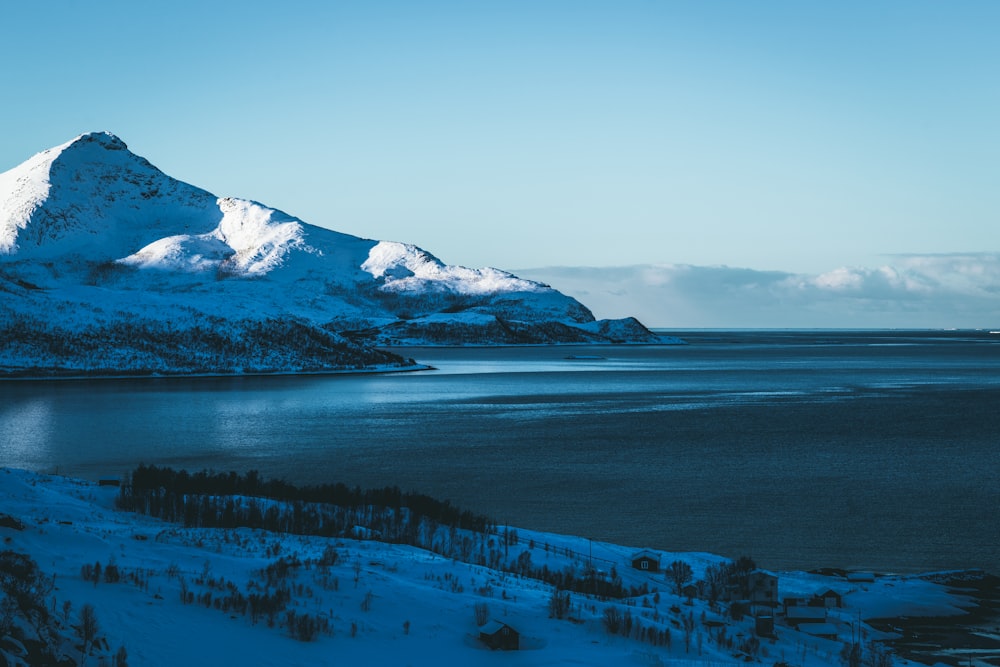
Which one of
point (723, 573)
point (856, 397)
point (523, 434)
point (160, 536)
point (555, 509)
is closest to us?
point (160, 536)

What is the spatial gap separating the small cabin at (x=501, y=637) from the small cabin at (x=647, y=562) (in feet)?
40.2

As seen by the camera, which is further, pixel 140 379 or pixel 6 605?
pixel 140 379

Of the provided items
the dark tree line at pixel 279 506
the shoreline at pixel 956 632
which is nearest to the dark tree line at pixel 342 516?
the dark tree line at pixel 279 506

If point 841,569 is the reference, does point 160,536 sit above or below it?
above

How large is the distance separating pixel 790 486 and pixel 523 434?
99.2ft

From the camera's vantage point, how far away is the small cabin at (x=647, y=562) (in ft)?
97.3

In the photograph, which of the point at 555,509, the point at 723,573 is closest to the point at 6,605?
the point at 723,573

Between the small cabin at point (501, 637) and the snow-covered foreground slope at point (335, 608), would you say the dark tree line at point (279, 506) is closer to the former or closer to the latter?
the snow-covered foreground slope at point (335, 608)

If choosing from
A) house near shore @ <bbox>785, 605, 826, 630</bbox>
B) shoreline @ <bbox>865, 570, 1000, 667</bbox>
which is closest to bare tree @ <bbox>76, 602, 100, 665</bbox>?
house near shore @ <bbox>785, 605, 826, 630</bbox>

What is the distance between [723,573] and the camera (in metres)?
29.0

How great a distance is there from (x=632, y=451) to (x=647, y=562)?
38092 millimetres

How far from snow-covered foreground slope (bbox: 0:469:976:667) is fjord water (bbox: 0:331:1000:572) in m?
12.3

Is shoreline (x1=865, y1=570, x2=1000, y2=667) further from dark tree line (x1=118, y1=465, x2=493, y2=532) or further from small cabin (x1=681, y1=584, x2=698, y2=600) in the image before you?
dark tree line (x1=118, y1=465, x2=493, y2=532)

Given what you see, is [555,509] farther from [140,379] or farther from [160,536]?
[140,379]
